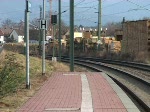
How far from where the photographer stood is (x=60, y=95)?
12547 mm

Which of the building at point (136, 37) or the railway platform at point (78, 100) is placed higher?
the building at point (136, 37)

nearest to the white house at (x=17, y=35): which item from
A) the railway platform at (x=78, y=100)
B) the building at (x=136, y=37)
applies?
the building at (x=136, y=37)

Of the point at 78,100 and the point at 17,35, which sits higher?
the point at 17,35

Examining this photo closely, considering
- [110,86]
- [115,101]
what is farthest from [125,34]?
[115,101]

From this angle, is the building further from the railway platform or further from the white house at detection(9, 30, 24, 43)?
the white house at detection(9, 30, 24, 43)

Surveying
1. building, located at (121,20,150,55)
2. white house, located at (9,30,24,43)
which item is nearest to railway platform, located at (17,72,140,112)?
building, located at (121,20,150,55)

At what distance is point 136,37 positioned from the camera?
5222 cm

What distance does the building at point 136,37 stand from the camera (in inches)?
1938

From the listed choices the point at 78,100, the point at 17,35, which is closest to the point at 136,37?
the point at 78,100

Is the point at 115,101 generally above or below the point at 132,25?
below

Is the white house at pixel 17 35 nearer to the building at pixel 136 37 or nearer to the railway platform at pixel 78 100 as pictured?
the building at pixel 136 37

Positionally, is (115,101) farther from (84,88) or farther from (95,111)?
(84,88)

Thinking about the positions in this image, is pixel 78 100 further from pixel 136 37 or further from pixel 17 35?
pixel 17 35

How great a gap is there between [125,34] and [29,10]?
4270cm
